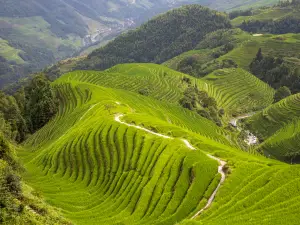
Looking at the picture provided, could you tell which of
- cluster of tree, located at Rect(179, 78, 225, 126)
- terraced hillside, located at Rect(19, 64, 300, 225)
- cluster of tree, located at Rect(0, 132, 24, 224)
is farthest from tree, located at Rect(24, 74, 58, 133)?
cluster of tree, located at Rect(0, 132, 24, 224)

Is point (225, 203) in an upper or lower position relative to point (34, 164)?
upper

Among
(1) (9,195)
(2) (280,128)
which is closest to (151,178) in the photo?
(1) (9,195)

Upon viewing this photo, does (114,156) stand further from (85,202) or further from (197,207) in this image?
(197,207)

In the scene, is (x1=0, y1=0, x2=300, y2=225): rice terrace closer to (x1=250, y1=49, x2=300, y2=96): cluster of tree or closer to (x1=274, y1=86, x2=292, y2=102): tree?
(x1=274, y1=86, x2=292, y2=102): tree

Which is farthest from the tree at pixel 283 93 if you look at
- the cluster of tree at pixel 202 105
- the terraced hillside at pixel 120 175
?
the terraced hillside at pixel 120 175

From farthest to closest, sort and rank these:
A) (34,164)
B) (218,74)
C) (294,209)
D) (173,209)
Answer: (218,74) → (34,164) → (173,209) → (294,209)

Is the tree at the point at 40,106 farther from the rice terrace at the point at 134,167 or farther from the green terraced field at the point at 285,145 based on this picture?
the green terraced field at the point at 285,145

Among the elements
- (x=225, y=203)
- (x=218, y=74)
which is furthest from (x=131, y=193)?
(x=218, y=74)

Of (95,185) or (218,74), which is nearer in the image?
(95,185)
